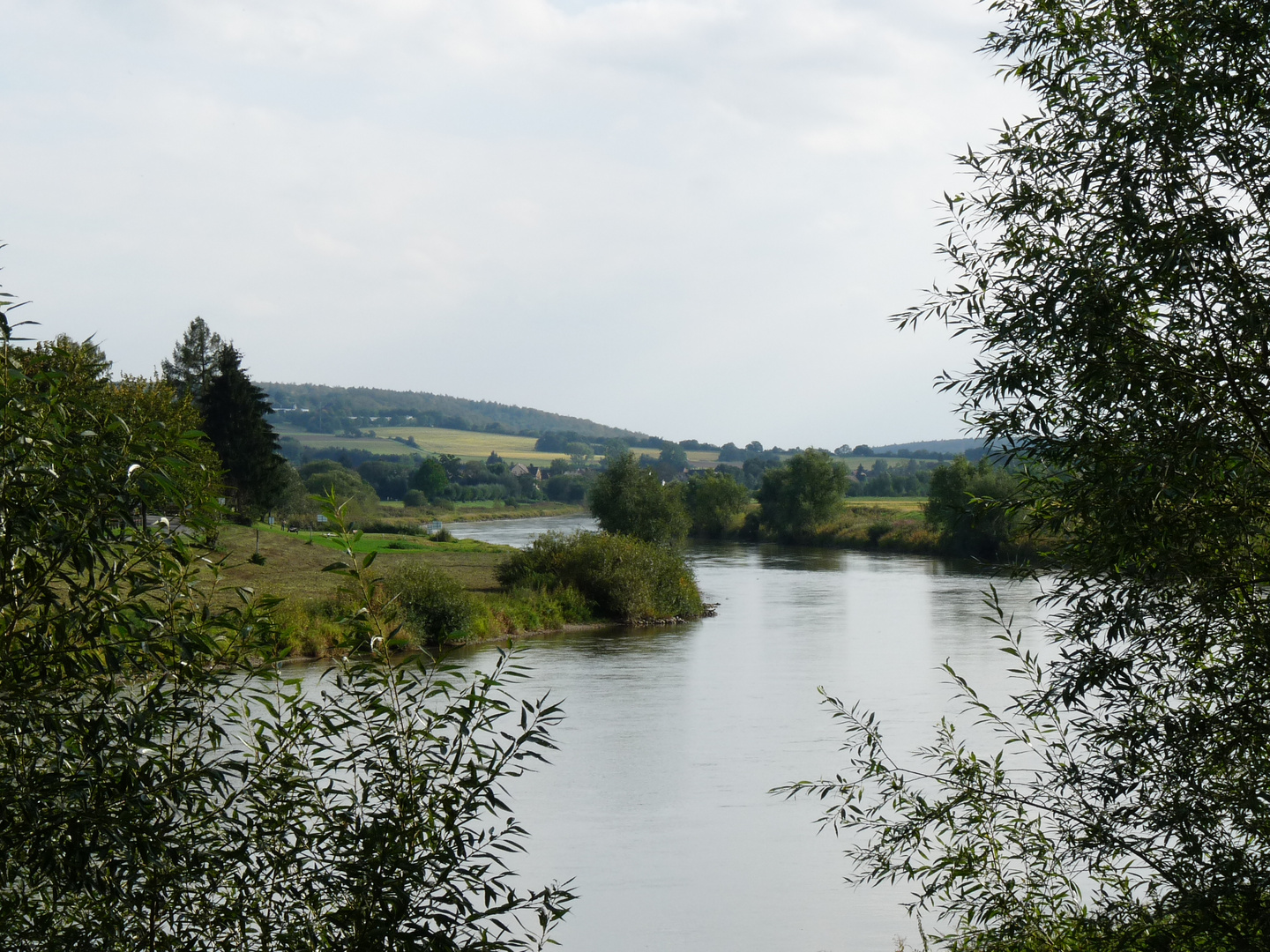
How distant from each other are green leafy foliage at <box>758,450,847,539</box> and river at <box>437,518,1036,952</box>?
2930cm

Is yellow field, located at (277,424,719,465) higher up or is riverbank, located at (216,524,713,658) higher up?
yellow field, located at (277,424,719,465)

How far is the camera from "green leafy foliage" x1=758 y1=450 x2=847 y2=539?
65688 mm

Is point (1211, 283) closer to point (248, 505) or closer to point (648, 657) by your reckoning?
point (648, 657)

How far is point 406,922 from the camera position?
3.81 meters

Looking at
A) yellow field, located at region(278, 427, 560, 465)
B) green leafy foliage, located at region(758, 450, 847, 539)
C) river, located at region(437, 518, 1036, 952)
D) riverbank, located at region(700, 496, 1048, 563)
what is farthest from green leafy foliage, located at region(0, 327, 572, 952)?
yellow field, located at region(278, 427, 560, 465)

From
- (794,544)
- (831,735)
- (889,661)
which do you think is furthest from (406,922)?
(794,544)

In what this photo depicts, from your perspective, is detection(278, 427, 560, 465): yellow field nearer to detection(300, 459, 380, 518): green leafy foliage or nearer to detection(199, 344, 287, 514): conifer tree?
detection(300, 459, 380, 518): green leafy foliage

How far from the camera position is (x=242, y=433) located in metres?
36.7

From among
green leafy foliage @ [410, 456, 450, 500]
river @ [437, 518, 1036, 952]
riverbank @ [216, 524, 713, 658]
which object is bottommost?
river @ [437, 518, 1036, 952]

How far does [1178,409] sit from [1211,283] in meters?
0.69

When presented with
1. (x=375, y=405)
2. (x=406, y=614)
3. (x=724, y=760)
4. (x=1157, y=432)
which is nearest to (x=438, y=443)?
(x=375, y=405)

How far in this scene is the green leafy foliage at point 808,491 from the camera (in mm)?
65688

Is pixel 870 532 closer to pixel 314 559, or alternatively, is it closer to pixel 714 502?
pixel 714 502

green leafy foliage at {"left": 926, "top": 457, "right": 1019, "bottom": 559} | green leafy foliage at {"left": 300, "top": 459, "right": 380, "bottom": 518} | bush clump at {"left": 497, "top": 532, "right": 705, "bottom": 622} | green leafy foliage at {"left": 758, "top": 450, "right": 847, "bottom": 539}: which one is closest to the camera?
green leafy foliage at {"left": 926, "top": 457, "right": 1019, "bottom": 559}
